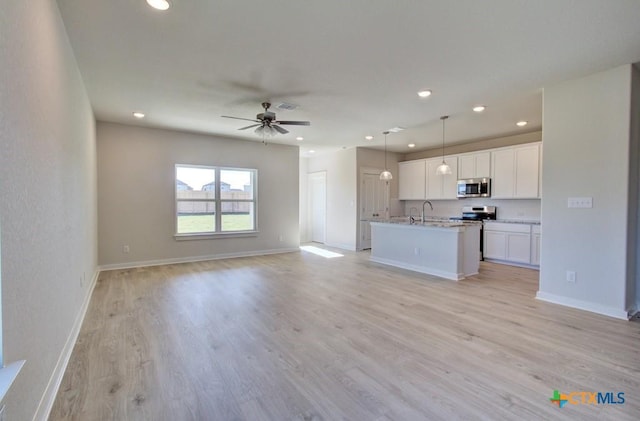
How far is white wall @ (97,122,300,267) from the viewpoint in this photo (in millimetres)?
5484

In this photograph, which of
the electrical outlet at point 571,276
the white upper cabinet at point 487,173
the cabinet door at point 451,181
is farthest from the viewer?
the cabinet door at point 451,181

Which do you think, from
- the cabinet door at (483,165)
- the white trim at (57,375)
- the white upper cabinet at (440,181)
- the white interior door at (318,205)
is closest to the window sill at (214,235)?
the white interior door at (318,205)

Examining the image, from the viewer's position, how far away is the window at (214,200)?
20.6 feet

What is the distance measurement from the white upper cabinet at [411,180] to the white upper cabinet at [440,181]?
16 cm

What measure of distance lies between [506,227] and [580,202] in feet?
8.98

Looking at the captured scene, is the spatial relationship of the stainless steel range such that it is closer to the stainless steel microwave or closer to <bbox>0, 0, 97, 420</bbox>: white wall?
the stainless steel microwave

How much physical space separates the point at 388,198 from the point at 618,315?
5.55m

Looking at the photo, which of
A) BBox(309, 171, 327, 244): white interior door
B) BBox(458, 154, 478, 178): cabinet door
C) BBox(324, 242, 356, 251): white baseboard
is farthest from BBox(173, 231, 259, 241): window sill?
BBox(458, 154, 478, 178): cabinet door

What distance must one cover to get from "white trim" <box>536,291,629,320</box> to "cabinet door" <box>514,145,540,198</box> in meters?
2.74

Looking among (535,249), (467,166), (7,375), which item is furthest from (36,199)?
(467,166)

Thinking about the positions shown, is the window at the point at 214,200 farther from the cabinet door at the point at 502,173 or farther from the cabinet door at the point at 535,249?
the cabinet door at the point at 535,249

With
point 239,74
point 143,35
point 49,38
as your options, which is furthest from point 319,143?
point 49,38

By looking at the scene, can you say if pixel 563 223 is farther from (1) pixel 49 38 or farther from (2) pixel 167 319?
(1) pixel 49 38

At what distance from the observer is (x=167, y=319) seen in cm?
324
